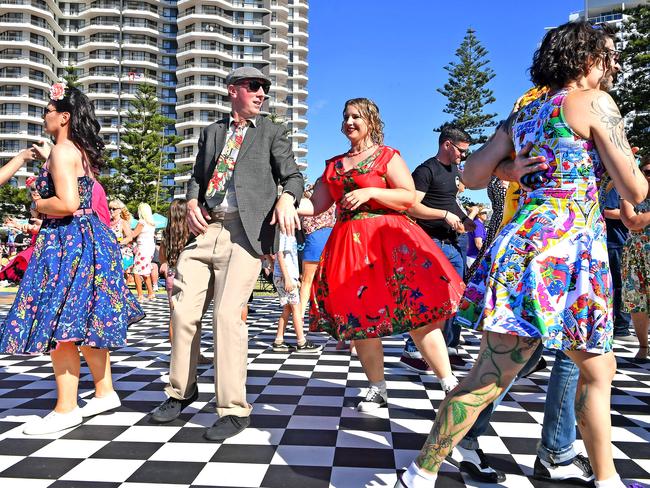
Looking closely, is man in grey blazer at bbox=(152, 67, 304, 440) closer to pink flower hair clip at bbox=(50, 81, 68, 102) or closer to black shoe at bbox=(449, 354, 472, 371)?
pink flower hair clip at bbox=(50, 81, 68, 102)

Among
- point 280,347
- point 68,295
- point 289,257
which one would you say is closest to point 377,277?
point 68,295

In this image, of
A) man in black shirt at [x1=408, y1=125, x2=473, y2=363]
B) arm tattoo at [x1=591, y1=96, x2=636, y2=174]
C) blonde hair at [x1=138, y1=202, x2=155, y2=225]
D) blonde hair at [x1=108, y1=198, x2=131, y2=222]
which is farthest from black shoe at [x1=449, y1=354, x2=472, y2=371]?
blonde hair at [x1=138, y1=202, x2=155, y2=225]

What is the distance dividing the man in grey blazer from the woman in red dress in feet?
0.80

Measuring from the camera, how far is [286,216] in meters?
2.61

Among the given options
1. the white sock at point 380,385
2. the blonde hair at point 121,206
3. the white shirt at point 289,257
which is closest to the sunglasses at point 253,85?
the white sock at point 380,385

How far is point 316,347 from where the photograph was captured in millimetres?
5152

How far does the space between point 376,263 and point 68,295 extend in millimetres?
1559

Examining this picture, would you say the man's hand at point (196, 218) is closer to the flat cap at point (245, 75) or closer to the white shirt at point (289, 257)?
the flat cap at point (245, 75)

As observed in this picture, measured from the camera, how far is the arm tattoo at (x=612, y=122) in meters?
1.62

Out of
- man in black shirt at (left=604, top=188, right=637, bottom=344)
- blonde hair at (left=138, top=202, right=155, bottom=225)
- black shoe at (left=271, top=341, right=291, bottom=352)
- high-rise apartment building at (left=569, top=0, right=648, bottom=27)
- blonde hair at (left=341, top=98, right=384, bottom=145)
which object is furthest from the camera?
high-rise apartment building at (left=569, top=0, right=648, bottom=27)

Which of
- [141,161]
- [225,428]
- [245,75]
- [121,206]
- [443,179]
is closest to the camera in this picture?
[225,428]

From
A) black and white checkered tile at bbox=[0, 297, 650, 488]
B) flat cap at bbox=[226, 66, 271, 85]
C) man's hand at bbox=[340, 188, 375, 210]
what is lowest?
black and white checkered tile at bbox=[0, 297, 650, 488]

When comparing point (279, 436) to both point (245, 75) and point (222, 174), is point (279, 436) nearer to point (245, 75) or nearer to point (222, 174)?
point (222, 174)

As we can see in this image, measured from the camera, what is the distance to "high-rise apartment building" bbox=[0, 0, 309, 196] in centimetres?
5894
